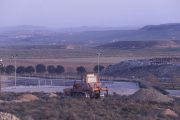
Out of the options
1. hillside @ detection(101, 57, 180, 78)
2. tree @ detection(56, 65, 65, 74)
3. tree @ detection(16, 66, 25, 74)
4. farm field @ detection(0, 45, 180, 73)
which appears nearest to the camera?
hillside @ detection(101, 57, 180, 78)

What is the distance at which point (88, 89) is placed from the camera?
1541 cm

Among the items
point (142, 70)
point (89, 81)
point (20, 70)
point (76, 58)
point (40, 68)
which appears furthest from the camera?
point (76, 58)

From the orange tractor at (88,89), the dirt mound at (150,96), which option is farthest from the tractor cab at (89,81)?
the dirt mound at (150,96)

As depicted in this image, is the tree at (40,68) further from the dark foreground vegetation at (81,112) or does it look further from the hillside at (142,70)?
the dark foreground vegetation at (81,112)

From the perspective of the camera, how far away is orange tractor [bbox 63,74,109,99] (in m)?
15.2

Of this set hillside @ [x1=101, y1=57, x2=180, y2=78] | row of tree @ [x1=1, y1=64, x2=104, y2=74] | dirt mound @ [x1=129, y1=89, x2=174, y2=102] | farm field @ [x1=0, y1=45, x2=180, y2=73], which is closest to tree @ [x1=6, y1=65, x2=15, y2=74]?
row of tree @ [x1=1, y1=64, x2=104, y2=74]

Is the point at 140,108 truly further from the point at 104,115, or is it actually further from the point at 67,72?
the point at 67,72

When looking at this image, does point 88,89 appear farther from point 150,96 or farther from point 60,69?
point 60,69

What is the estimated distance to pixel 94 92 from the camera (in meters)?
15.1

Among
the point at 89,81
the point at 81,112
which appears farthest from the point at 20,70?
the point at 81,112

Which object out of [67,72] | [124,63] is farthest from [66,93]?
[124,63]

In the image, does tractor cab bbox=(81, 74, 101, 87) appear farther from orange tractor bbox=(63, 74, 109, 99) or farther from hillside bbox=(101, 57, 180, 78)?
hillside bbox=(101, 57, 180, 78)

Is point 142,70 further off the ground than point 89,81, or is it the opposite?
point 142,70

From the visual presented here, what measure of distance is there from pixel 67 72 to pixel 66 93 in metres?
26.6
